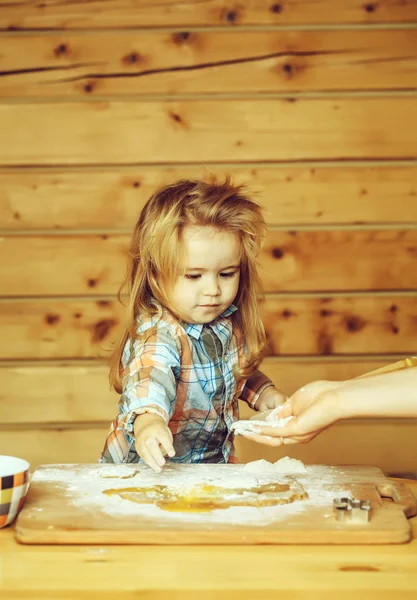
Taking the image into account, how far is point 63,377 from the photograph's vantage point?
309 cm

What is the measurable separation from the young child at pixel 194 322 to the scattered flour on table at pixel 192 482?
0.22 metres

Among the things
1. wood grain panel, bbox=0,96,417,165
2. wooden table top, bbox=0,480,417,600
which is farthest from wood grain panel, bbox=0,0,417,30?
wooden table top, bbox=0,480,417,600

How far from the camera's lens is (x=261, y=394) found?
2002 mm

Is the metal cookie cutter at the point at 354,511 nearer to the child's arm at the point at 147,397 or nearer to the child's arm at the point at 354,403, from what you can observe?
the child's arm at the point at 354,403

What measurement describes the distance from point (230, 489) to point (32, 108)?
2049mm

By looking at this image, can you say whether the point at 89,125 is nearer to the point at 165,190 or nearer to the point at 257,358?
the point at 165,190

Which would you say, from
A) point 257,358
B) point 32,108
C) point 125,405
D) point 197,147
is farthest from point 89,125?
point 125,405

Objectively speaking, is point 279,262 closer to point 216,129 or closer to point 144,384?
point 216,129

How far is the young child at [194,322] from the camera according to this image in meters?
1.79

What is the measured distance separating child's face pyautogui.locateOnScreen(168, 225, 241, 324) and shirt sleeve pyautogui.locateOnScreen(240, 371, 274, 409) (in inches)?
11.0

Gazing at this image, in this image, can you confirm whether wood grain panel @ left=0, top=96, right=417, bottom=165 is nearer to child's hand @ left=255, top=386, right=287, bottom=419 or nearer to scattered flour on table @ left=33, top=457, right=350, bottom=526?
child's hand @ left=255, top=386, right=287, bottom=419

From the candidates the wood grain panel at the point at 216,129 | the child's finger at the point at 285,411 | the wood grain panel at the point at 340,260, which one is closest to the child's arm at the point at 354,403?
the child's finger at the point at 285,411

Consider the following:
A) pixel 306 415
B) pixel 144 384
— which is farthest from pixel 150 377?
pixel 306 415

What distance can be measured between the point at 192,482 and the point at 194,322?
0.56m
